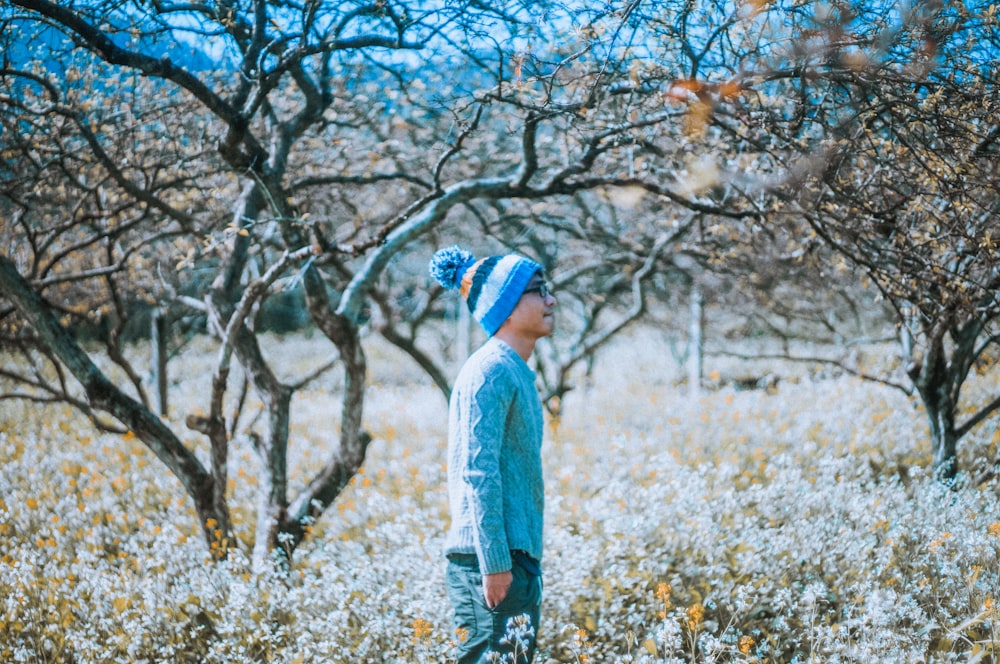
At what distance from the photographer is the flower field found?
3162mm

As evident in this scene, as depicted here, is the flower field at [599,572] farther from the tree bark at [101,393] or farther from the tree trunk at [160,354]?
the tree trunk at [160,354]

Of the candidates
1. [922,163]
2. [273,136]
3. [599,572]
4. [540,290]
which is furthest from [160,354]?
[922,163]

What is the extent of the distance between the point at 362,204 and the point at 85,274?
344 centimetres

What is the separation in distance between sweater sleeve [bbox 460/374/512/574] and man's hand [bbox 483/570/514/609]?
2cm

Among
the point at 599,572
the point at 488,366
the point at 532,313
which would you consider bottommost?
the point at 599,572

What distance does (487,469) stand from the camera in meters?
2.52

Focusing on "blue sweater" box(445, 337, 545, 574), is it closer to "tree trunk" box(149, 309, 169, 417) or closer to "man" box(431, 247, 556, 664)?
"man" box(431, 247, 556, 664)

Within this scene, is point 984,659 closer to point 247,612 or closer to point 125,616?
point 247,612

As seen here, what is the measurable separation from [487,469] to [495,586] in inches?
15.7

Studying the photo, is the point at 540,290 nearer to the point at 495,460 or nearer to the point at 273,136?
the point at 495,460

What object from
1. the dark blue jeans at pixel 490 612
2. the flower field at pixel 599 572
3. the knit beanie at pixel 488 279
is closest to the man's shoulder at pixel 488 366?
the knit beanie at pixel 488 279

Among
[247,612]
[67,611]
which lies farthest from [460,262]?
[67,611]

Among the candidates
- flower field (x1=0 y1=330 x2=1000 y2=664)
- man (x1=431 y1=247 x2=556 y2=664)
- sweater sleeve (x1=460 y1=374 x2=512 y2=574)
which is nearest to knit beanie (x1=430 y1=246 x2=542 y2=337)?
man (x1=431 y1=247 x2=556 y2=664)

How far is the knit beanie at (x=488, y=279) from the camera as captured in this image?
2783mm
